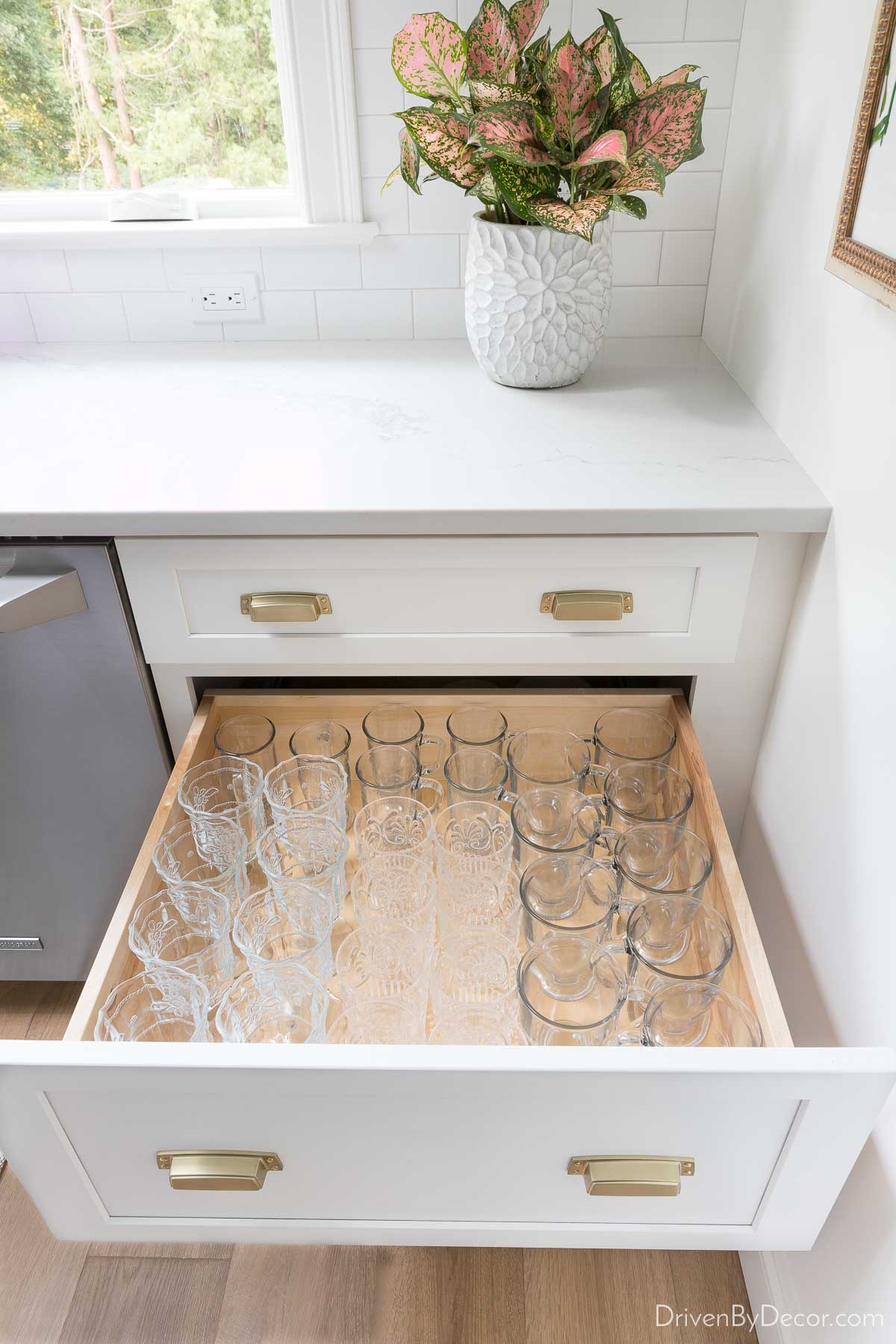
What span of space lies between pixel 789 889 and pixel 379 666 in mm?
547

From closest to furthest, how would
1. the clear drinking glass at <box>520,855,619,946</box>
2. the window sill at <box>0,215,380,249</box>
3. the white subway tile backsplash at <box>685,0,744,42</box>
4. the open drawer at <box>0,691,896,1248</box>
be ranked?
the open drawer at <box>0,691,896,1248</box> < the clear drinking glass at <box>520,855,619,946</box> < the white subway tile backsplash at <box>685,0,744,42</box> < the window sill at <box>0,215,380,249</box>

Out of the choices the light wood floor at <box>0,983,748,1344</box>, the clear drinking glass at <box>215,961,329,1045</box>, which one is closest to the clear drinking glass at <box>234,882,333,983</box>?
the clear drinking glass at <box>215,961,329,1045</box>

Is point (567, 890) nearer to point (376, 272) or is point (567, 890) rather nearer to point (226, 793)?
point (226, 793)

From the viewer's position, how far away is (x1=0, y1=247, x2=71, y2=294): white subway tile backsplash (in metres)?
1.45

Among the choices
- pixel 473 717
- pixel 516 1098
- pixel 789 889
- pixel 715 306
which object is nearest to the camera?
pixel 516 1098

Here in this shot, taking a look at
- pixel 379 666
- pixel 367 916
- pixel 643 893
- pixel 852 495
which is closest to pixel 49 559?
pixel 379 666

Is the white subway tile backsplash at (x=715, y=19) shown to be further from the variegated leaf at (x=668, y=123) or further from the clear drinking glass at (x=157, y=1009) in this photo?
the clear drinking glass at (x=157, y=1009)

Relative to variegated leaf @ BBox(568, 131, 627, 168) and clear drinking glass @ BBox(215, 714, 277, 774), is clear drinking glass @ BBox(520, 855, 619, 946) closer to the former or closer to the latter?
clear drinking glass @ BBox(215, 714, 277, 774)

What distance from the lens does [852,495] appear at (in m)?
0.90

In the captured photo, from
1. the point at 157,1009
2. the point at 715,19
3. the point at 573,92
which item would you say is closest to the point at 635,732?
the point at 157,1009

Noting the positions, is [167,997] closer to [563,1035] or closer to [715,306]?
[563,1035]

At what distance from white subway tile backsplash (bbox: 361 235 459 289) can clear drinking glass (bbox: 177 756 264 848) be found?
0.82 meters

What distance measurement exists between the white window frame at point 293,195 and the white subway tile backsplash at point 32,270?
0.07ft

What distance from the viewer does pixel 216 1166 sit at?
78 cm
